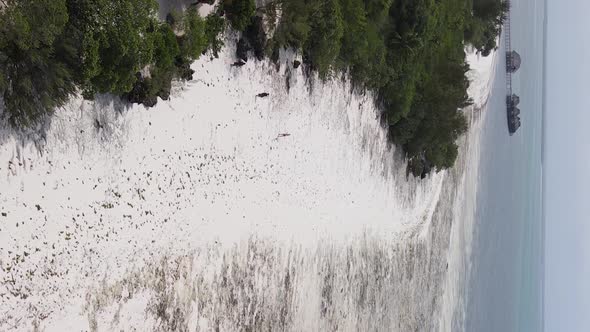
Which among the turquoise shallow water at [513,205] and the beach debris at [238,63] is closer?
the beach debris at [238,63]

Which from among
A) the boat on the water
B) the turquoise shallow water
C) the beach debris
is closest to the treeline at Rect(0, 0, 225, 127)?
the beach debris

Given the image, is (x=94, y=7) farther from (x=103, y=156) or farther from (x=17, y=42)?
(x=103, y=156)

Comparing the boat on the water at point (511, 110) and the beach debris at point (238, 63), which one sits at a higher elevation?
the boat on the water at point (511, 110)

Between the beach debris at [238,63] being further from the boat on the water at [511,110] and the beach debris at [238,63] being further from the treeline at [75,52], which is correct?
the boat on the water at [511,110]

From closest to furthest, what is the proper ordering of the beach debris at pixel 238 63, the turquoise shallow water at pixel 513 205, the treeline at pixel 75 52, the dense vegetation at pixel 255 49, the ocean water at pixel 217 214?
the treeline at pixel 75 52 < the dense vegetation at pixel 255 49 < the ocean water at pixel 217 214 < the beach debris at pixel 238 63 < the turquoise shallow water at pixel 513 205

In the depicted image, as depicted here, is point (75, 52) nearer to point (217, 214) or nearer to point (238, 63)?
point (238, 63)

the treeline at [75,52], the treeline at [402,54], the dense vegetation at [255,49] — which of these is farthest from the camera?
the treeline at [402,54]

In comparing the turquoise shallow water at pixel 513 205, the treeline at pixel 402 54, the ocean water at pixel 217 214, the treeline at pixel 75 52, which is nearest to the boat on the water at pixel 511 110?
the turquoise shallow water at pixel 513 205

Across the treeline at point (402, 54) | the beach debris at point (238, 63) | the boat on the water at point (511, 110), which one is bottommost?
the beach debris at point (238, 63)
